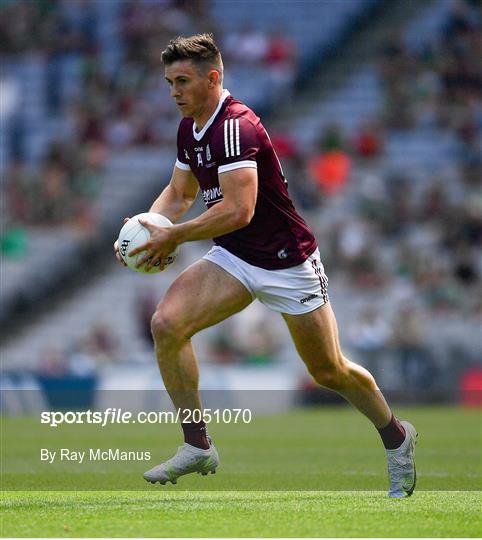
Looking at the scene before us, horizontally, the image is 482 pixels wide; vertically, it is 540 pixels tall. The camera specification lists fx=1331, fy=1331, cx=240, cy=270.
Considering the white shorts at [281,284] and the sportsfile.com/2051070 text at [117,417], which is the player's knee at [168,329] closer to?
the white shorts at [281,284]

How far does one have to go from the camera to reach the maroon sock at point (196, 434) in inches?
310

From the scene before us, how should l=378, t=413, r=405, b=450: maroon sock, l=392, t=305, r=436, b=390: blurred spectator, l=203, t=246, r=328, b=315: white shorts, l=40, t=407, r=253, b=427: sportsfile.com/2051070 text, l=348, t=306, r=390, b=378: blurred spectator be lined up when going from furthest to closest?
l=392, t=305, r=436, b=390: blurred spectator, l=348, t=306, r=390, b=378: blurred spectator, l=40, t=407, r=253, b=427: sportsfile.com/2051070 text, l=378, t=413, r=405, b=450: maroon sock, l=203, t=246, r=328, b=315: white shorts

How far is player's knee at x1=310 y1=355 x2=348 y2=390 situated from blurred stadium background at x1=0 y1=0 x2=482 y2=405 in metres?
12.2

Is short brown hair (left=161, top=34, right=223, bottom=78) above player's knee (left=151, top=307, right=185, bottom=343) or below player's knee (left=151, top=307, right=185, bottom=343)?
above

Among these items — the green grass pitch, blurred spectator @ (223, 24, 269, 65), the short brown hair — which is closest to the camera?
the green grass pitch

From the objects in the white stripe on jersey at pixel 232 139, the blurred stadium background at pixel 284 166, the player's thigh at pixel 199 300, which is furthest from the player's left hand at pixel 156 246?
the blurred stadium background at pixel 284 166

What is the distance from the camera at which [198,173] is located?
8.08 m

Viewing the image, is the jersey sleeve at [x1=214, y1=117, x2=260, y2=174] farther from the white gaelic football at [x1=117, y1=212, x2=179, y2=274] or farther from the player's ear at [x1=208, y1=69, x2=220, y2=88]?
the white gaelic football at [x1=117, y1=212, x2=179, y2=274]

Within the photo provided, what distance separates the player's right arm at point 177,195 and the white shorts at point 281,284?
50cm

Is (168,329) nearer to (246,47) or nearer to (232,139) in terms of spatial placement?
(232,139)

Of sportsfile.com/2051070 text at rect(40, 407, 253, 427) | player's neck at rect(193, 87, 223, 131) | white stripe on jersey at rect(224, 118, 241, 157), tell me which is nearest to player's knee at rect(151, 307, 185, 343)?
white stripe on jersey at rect(224, 118, 241, 157)

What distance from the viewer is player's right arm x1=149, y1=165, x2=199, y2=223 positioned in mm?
8359

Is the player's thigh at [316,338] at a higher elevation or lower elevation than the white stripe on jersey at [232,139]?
lower

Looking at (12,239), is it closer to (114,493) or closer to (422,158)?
(422,158)
